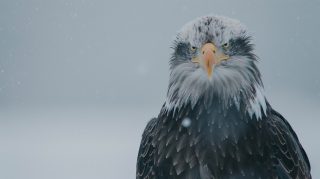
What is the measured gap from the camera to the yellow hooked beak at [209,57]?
6289 millimetres

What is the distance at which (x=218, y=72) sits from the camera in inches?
257

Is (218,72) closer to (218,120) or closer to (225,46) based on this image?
(225,46)

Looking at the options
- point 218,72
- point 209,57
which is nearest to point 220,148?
point 218,72

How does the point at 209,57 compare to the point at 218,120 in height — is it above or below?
above

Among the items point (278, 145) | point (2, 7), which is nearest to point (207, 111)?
point (278, 145)

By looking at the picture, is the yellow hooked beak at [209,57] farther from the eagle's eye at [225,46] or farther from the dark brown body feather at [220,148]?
the dark brown body feather at [220,148]

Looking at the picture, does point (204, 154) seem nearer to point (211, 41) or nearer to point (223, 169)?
point (223, 169)

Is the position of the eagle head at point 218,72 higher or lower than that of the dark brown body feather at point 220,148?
higher

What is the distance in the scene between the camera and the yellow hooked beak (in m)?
6.29

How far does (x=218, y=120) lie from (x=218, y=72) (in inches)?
15.0

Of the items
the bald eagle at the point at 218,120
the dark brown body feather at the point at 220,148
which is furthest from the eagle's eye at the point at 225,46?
the dark brown body feather at the point at 220,148

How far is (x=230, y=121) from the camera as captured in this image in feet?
21.3

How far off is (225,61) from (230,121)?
0.48 metres

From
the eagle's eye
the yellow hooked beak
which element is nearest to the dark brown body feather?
the yellow hooked beak
